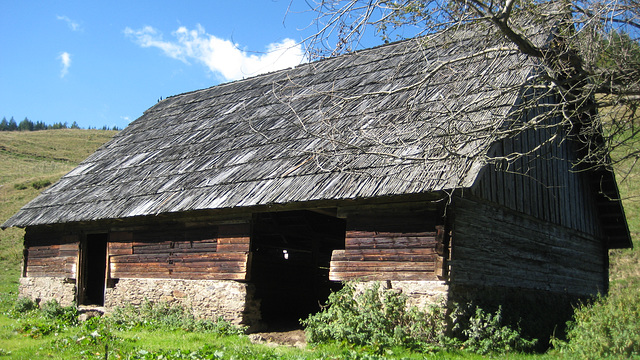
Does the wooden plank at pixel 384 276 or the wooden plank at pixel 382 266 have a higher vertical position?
the wooden plank at pixel 382 266

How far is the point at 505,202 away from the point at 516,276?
140 centimetres

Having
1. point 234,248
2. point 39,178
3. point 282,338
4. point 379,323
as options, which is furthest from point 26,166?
point 379,323

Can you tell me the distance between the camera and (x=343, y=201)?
8945 millimetres

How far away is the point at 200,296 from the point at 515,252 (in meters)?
5.74

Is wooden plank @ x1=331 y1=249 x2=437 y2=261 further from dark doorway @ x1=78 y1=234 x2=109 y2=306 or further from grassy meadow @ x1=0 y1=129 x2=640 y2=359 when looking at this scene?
dark doorway @ x1=78 y1=234 x2=109 y2=306

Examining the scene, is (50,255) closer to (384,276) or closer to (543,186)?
(384,276)

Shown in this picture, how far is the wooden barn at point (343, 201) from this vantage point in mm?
8250

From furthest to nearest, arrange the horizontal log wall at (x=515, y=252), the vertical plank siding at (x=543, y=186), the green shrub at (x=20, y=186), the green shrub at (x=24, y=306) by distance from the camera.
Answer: the green shrub at (x=20, y=186)
the green shrub at (x=24, y=306)
the vertical plank siding at (x=543, y=186)
the horizontal log wall at (x=515, y=252)

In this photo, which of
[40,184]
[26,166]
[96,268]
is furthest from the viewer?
[26,166]

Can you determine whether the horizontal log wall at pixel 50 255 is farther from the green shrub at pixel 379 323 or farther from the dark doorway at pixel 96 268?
the green shrub at pixel 379 323

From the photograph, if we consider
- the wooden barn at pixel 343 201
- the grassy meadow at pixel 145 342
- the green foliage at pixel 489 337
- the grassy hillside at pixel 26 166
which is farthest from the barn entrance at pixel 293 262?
the grassy hillside at pixel 26 166

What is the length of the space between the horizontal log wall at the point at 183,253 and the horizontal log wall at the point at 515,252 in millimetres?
3858

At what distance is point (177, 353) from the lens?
7527 millimetres

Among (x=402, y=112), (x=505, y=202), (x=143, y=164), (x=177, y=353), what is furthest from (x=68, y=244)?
(x=505, y=202)
